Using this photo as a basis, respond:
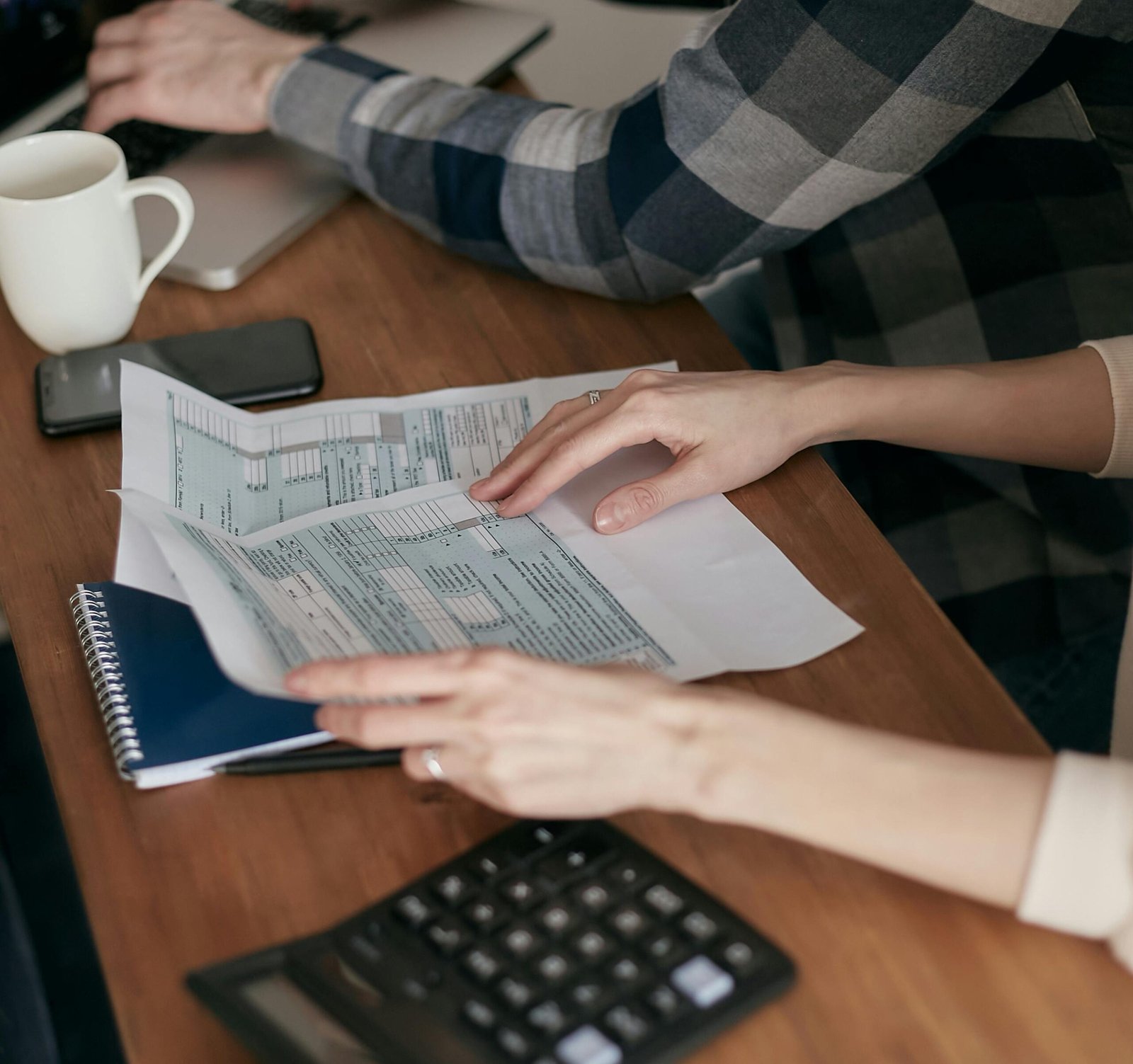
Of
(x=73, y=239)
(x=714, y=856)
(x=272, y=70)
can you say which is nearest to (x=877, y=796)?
(x=714, y=856)

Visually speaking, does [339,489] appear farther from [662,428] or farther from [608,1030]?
[608,1030]

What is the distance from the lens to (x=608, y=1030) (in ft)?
1.46

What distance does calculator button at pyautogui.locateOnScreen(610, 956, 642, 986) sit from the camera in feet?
1.51

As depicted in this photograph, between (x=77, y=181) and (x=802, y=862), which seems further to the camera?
(x=77, y=181)

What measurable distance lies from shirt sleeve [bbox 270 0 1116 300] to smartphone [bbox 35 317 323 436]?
0.56ft

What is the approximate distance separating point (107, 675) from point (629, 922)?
29cm

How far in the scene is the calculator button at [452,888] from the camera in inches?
19.4

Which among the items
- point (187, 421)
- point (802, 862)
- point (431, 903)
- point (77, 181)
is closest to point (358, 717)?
point (431, 903)

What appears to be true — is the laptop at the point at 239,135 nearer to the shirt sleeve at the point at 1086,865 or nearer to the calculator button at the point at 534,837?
the calculator button at the point at 534,837

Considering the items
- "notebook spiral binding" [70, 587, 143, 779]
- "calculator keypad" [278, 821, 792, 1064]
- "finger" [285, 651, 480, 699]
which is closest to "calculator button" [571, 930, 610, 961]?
"calculator keypad" [278, 821, 792, 1064]

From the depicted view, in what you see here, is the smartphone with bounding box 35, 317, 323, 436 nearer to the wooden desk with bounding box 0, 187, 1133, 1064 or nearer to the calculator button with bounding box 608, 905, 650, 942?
the wooden desk with bounding box 0, 187, 1133, 1064

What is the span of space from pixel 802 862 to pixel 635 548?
218mm

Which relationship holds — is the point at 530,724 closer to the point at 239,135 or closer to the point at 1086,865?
the point at 1086,865

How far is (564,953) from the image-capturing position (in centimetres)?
47
